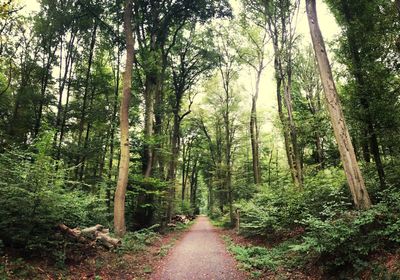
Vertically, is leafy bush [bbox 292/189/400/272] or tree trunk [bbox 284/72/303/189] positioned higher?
tree trunk [bbox 284/72/303/189]

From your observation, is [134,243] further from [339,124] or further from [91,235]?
[339,124]

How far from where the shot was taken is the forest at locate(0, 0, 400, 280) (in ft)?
20.9

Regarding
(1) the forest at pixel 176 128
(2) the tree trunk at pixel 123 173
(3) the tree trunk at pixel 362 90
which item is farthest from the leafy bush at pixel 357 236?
(2) the tree trunk at pixel 123 173

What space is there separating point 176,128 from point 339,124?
48.8 ft

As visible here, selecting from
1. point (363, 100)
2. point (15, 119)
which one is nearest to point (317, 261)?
point (363, 100)

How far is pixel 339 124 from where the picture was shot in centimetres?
779

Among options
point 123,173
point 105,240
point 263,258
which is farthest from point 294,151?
point 105,240

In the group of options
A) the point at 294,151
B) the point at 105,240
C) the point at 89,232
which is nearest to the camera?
the point at 89,232

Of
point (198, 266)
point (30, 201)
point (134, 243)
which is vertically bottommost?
point (198, 266)

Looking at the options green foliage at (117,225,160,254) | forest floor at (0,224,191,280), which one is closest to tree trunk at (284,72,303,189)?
forest floor at (0,224,191,280)

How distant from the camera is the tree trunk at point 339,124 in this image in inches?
281

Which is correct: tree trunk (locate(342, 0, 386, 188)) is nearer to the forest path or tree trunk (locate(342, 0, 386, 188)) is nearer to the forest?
the forest

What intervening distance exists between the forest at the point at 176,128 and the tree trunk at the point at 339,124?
4cm

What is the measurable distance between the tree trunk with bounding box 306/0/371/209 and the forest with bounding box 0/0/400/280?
Answer: 0.04m
